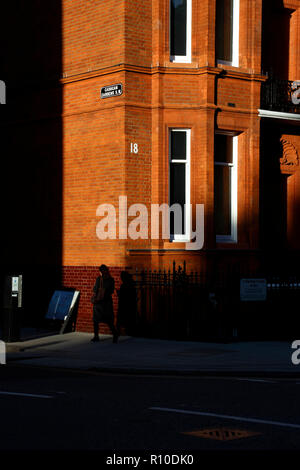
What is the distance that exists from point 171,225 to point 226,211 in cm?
154

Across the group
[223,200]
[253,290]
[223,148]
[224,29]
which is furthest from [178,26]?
[253,290]

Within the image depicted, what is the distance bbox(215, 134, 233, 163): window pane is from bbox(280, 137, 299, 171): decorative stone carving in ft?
8.32

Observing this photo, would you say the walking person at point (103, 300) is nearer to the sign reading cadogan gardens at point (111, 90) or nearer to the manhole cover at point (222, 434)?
the sign reading cadogan gardens at point (111, 90)

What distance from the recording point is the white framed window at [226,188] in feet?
65.8

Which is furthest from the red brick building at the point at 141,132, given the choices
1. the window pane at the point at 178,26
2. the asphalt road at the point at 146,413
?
the asphalt road at the point at 146,413

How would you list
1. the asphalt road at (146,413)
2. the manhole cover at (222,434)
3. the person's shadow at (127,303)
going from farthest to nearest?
the person's shadow at (127,303) < the manhole cover at (222,434) < the asphalt road at (146,413)

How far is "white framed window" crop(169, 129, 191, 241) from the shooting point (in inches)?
768

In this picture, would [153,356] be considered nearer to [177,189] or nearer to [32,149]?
[177,189]

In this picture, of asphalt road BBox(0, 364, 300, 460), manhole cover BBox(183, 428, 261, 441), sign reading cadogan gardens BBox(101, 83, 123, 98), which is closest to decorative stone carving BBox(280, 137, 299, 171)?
sign reading cadogan gardens BBox(101, 83, 123, 98)

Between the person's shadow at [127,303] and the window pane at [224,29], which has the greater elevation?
the window pane at [224,29]

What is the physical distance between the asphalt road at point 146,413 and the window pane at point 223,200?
7752mm

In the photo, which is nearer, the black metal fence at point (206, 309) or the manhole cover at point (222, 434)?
the manhole cover at point (222, 434)

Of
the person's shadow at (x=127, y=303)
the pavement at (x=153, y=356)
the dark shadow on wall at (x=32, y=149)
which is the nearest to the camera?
the pavement at (x=153, y=356)

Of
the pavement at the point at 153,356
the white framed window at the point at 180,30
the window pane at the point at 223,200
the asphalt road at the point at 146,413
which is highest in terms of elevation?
the white framed window at the point at 180,30
